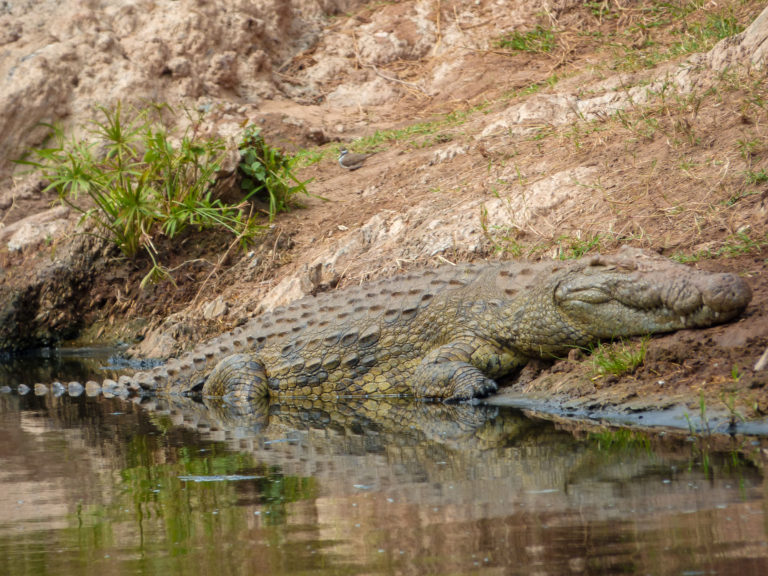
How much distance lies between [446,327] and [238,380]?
1.62m

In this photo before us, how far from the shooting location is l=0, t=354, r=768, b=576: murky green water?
2.61 meters

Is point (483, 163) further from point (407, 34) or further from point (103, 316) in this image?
point (407, 34)

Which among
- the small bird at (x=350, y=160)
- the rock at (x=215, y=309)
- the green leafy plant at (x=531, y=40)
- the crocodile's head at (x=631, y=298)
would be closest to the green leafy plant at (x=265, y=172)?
the small bird at (x=350, y=160)

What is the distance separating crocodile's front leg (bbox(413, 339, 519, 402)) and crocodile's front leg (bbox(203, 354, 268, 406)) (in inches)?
49.4

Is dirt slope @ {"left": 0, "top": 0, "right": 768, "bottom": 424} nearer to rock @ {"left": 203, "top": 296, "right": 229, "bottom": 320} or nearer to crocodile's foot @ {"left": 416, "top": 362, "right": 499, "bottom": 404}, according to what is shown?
rock @ {"left": 203, "top": 296, "right": 229, "bottom": 320}

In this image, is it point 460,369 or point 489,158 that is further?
point 489,158

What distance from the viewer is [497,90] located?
1167cm

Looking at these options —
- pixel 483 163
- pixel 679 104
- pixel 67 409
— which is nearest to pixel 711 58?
pixel 679 104

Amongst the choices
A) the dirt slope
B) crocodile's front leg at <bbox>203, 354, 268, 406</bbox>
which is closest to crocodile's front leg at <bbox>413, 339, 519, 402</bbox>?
the dirt slope

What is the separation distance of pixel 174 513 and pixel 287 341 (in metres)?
3.40

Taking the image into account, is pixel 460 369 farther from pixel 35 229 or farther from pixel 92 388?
pixel 35 229

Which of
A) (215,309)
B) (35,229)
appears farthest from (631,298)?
(35,229)

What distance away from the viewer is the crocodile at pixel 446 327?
5.27m

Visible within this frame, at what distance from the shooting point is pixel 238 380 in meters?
6.68
